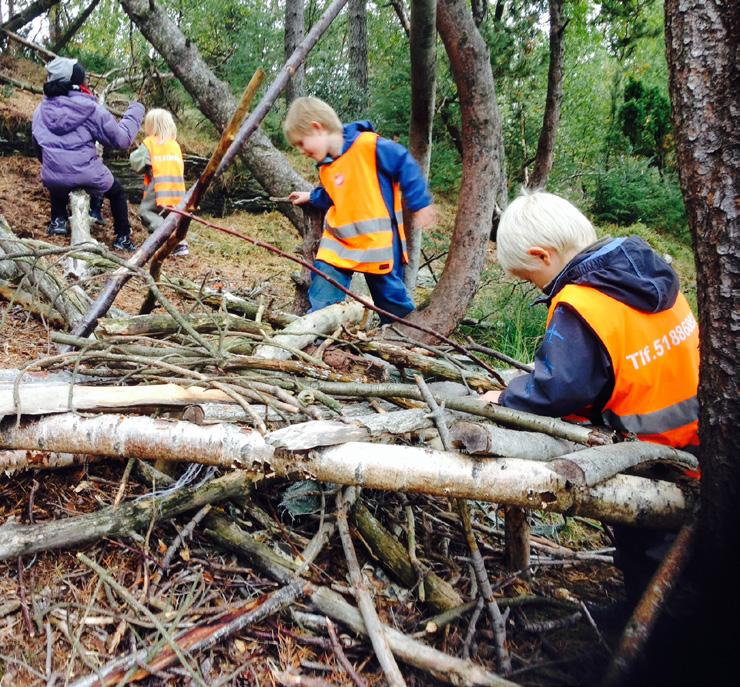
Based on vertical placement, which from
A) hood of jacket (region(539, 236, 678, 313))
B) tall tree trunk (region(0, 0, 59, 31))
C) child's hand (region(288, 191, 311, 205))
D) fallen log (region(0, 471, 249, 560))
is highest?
tall tree trunk (region(0, 0, 59, 31))

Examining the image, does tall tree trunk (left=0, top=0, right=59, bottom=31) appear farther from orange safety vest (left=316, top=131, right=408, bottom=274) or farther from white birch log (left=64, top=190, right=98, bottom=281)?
orange safety vest (left=316, top=131, right=408, bottom=274)

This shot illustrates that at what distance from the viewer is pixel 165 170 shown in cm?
638

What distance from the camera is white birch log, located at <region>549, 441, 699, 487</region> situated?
5.47 ft

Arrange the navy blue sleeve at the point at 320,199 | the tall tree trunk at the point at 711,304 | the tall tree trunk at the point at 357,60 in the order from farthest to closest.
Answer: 1. the tall tree trunk at the point at 357,60
2. the navy blue sleeve at the point at 320,199
3. the tall tree trunk at the point at 711,304

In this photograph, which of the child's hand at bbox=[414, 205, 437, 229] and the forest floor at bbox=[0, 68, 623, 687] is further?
the child's hand at bbox=[414, 205, 437, 229]

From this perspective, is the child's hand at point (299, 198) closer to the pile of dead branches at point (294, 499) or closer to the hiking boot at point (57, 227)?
the pile of dead branches at point (294, 499)

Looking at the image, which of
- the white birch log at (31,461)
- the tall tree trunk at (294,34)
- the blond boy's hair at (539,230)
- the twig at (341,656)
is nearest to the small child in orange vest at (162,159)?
the tall tree trunk at (294,34)

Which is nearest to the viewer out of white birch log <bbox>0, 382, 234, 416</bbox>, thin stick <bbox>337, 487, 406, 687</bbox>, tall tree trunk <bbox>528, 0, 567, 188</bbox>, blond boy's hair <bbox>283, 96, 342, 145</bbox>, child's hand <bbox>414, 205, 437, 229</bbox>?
thin stick <bbox>337, 487, 406, 687</bbox>

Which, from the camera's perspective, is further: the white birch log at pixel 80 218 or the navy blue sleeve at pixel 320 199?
the white birch log at pixel 80 218

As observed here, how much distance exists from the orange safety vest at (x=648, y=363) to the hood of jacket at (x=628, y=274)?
3cm

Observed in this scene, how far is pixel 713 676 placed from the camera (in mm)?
1336

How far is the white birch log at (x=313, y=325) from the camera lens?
3168mm

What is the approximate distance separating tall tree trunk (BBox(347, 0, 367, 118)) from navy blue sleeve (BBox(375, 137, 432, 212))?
6.27m

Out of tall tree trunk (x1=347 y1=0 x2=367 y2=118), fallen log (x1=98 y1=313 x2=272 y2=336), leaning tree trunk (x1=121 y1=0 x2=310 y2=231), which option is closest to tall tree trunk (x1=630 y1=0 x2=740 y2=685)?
fallen log (x1=98 y1=313 x2=272 y2=336)
